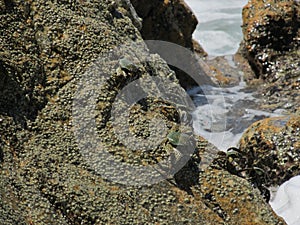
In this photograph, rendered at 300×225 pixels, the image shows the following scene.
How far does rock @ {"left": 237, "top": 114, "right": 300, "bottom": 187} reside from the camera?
4.78 metres

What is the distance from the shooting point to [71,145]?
2.91 metres

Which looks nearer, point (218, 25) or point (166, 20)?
point (166, 20)

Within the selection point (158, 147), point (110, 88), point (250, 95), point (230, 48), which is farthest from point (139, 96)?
point (230, 48)

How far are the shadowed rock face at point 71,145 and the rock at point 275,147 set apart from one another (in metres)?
1.65

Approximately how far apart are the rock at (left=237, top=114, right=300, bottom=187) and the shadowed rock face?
1.65m

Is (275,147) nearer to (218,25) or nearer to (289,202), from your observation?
(289,202)

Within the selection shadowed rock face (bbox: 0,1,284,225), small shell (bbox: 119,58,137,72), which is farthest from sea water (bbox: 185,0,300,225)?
small shell (bbox: 119,58,137,72)

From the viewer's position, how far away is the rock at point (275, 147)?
478 cm

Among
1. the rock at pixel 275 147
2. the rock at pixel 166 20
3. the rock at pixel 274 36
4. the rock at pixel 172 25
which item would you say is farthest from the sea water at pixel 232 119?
the rock at pixel 166 20

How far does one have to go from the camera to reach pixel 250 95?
7.31 m

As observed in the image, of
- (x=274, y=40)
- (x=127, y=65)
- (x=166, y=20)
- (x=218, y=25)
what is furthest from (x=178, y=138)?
(x=218, y=25)

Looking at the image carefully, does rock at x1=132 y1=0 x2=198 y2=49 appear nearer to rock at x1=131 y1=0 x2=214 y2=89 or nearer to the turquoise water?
rock at x1=131 y1=0 x2=214 y2=89

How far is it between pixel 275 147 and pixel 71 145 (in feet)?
8.64

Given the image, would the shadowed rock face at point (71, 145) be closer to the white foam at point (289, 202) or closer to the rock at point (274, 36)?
the white foam at point (289, 202)
